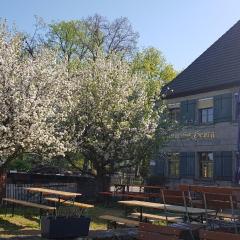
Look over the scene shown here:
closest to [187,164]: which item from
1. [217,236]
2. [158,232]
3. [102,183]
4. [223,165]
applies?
[223,165]

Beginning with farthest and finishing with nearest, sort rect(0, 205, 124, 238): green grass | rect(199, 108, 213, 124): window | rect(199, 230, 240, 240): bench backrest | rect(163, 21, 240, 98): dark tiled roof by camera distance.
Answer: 1. rect(199, 108, 213, 124): window
2. rect(163, 21, 240, 98): dark tiled roof
3. rect(0, 205, 124, 238): green grass
4. rect(199, 230, 240, 240): bench backrest

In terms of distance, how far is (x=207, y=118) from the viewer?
29078 mm

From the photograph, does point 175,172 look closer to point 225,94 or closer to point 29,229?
point 225,94

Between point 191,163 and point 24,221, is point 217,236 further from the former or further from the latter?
point 191,163

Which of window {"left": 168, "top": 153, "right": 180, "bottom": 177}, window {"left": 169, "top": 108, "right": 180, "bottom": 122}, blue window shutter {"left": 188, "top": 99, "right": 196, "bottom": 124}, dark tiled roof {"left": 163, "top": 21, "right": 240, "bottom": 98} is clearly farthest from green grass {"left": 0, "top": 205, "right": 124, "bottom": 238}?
window {"left": 169, "top": 108, "right": 180, "bottom": 122}

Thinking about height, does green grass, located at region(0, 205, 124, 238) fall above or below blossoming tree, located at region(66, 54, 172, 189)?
below

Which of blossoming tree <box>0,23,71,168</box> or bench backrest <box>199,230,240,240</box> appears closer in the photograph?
bench backrest <box>199,230,240,240</box>

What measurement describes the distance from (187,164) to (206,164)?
1356mm

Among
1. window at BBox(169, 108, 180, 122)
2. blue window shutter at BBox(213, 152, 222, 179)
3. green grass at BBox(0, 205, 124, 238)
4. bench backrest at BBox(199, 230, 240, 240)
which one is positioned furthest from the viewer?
window at BBox(169, 108, 180, 122)

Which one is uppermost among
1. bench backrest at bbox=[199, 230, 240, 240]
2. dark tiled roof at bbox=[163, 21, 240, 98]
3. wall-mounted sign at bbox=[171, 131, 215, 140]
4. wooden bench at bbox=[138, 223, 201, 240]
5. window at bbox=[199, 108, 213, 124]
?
dark tiled roof at bbox=[163, 21, 240, 98]

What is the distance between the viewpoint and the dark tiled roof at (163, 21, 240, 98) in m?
27.9

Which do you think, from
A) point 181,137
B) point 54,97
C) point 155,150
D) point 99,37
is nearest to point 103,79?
point 155,150

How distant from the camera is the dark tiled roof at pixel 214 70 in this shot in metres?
27.9

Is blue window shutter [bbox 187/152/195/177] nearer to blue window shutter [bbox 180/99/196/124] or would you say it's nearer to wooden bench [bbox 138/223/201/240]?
blue window shutter [bbox 180/99/196/124]
